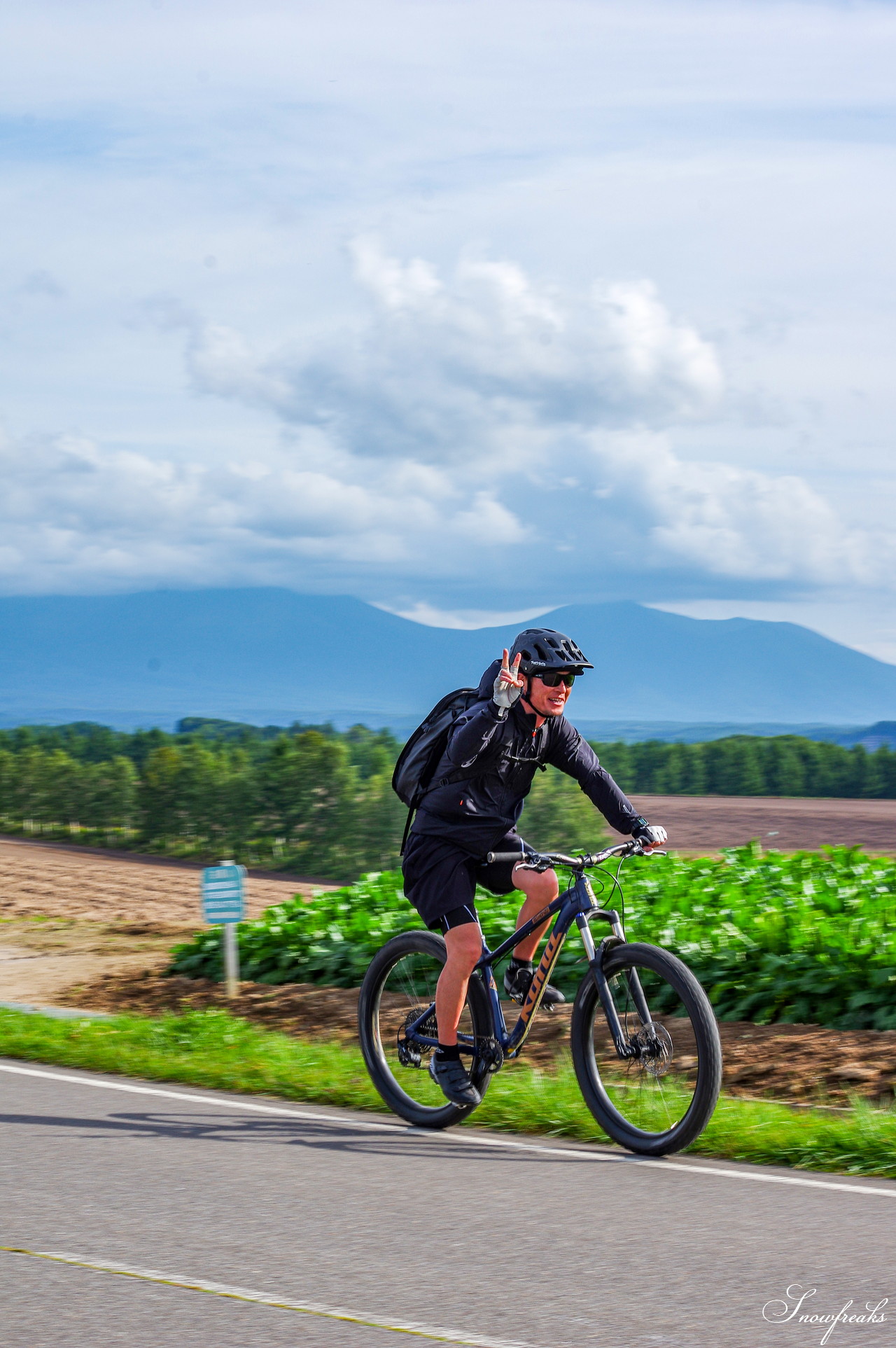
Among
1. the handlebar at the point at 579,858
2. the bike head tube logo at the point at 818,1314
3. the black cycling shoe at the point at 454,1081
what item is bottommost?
the bike head tube logo at the point at 818,1314

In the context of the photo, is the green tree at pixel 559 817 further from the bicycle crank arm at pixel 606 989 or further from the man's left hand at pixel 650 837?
the bicycle crank arm at pixel 606 989

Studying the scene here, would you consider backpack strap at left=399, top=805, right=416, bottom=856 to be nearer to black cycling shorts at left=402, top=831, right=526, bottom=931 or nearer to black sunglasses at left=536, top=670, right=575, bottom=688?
black cycling shorts at left=402, top=831, right=526, bottom=931

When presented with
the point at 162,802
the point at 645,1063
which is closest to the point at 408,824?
the point at 645,1063

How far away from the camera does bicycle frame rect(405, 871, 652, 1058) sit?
610 centimetres

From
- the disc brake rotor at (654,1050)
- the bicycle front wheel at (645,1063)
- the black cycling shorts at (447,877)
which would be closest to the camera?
the bicycle front wheel at (645,1063)

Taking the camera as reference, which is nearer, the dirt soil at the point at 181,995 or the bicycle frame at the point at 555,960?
the bicycle frame at the point at 555,960

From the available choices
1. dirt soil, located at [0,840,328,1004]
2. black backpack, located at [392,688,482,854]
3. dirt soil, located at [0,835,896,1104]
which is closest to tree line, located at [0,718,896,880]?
dirt soil, located at [0,840,328,1004]

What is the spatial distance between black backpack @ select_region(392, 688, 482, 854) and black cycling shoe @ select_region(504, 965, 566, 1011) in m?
0.74

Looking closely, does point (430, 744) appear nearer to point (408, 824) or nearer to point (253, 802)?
point (408, 824)

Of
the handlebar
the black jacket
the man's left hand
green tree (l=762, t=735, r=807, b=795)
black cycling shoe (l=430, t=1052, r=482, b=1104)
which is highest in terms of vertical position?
green tree (l=762, t=735, r=807, b=795)

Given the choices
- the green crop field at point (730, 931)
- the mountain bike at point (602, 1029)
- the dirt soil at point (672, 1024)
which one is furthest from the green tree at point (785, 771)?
the mountain bike at point (602, 1029)

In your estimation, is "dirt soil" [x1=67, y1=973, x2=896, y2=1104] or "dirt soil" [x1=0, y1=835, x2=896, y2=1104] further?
"dirt soil" [x1=0, y1=835, x2=896, y2=1104]

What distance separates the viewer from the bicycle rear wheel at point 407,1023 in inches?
261

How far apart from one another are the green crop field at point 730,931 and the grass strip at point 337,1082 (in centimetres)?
106
